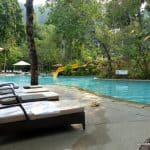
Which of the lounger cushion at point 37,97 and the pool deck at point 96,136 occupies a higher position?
the lounger cushion at point 37,97

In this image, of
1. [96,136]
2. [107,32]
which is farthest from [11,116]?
[107,32]

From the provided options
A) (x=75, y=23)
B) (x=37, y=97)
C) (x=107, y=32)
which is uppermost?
(x=75, y=23)

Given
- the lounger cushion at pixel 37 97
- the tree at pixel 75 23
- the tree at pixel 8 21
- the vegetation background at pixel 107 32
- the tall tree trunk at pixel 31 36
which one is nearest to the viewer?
the lounger cushion at pixel 37 97

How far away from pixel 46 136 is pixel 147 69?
57.6ft

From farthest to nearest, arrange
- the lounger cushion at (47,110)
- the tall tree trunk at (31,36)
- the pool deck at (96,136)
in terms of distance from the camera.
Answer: the tall tree trunk at (31,36) < the lounger cushion at (47,110) < the pool deck at (96,136)

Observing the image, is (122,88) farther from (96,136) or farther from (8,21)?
(96,136)

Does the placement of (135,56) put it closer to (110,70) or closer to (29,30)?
(110,70)

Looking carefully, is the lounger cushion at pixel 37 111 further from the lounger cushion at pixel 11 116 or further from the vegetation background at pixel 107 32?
the vegetation background at pixel 107 32

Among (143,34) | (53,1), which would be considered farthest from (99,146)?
(143,34)

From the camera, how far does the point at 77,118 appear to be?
5465 millimetres

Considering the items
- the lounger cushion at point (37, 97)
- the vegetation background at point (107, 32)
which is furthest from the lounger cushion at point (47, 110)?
the vegetation background at point (107, 32)

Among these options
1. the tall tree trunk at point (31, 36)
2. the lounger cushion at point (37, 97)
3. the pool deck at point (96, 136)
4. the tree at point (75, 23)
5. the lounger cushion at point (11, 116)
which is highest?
the tree at point (75, 23)

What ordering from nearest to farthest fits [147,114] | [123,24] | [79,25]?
1. [147,114]
2. [79,25]
3. [123,24]

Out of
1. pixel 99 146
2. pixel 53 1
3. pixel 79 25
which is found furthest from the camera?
pixel 79 25
